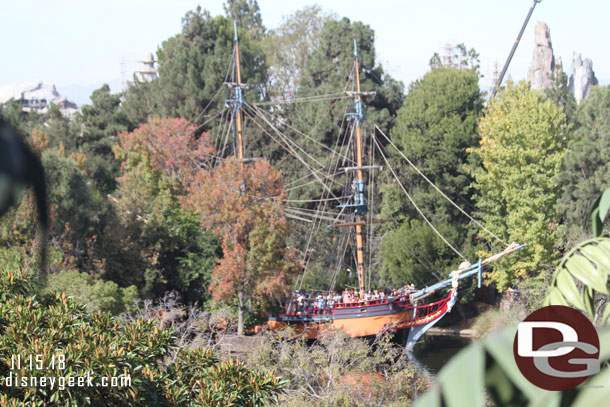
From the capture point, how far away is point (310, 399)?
11.0 metres

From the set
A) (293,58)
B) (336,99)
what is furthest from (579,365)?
(293,58)

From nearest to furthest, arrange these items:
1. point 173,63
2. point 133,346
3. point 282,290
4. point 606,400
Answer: point 606,400
point 133,346
point 282,290
point 173,63

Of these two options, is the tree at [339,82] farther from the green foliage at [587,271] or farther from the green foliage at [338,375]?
the green foliage at [587,271]

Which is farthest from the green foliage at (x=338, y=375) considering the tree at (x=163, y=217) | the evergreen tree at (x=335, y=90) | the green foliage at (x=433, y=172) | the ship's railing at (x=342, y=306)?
the evergreen tree at (x=335, y=90)

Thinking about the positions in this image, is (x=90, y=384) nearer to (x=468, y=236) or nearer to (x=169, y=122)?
(x=468, y=236)

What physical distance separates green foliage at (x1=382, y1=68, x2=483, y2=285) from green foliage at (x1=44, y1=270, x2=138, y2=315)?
29.6ft

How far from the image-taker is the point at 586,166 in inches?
698

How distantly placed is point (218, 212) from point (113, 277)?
11.4 feet

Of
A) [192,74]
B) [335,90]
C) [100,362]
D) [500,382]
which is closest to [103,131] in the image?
[192,74]

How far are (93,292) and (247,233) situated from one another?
15.8 ft

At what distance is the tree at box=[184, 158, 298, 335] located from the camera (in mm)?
18031

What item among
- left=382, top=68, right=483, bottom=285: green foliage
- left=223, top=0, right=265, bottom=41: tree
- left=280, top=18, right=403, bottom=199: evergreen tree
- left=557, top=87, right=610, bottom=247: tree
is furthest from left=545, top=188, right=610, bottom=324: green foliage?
left=223, top=0, right=265, bottom=41: tree

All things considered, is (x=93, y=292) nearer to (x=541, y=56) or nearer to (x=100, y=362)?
(x=100, y=362)

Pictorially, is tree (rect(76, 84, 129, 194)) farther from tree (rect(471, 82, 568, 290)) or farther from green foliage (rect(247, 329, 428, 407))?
green foliage (rect(247, 329, 428, 407))
